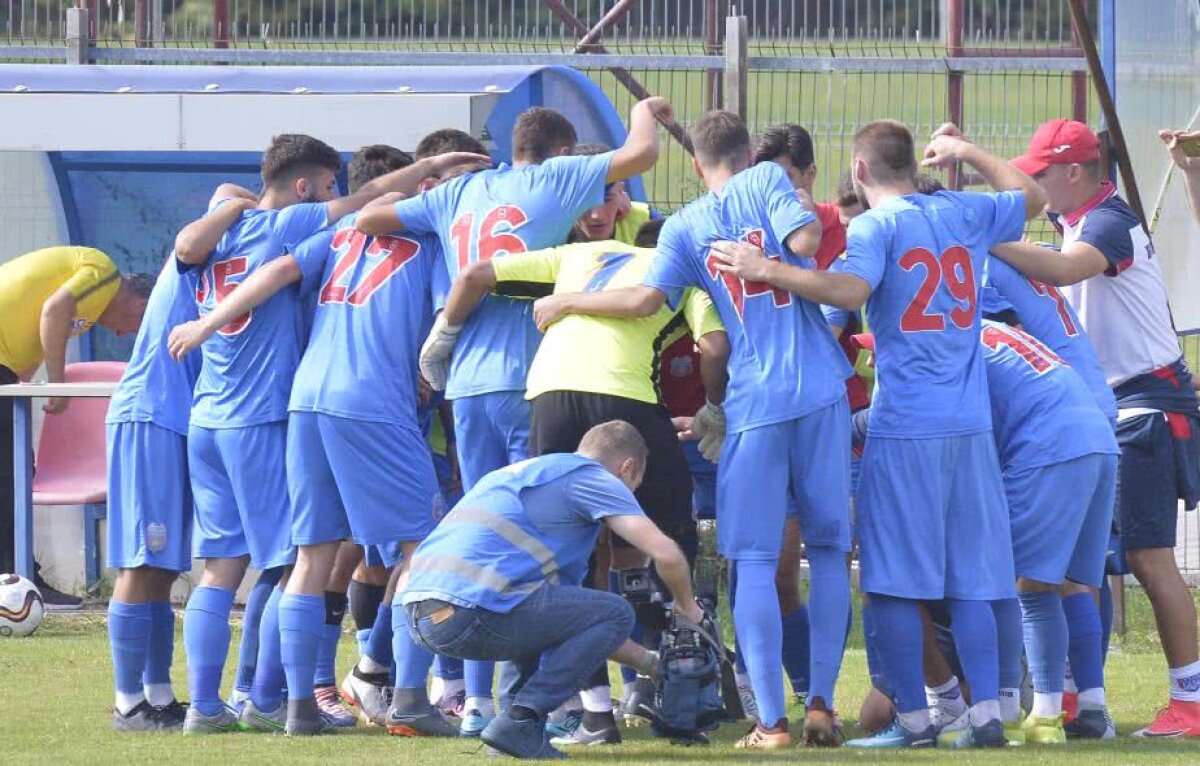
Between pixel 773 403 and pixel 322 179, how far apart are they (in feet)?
6.38

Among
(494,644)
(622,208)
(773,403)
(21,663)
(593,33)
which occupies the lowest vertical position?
(21,663)

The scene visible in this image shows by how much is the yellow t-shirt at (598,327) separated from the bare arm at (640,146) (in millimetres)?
259

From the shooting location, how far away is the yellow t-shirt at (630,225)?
733cm

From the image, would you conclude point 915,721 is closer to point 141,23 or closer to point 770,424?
point 770,424

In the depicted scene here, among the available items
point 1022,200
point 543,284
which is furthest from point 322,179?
point 1022,200

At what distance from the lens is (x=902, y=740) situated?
6352 millimetres

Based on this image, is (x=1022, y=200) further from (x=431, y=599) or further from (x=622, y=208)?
(x=431, y=599)

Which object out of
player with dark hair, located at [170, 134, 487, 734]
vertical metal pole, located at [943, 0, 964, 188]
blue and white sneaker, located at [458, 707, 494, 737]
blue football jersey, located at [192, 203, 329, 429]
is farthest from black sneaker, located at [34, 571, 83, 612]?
vertical metal pole, located at [943, 0, 964, 188]

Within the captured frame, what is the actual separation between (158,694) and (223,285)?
1.40 meters

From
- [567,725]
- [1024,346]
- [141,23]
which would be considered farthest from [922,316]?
[141,23]

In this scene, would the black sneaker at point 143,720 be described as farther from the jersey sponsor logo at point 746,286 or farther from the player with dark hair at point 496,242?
the jersey sponsor logo at point 746,286

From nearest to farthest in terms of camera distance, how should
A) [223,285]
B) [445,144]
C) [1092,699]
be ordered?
1. [1092,699]
2. [223,285]
3. [445,144]

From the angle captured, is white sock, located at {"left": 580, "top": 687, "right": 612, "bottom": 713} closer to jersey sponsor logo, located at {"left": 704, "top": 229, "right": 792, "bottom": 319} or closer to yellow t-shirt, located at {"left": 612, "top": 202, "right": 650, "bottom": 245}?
jersey sponsor logo, located at {"left": 704, "top": 229, "right": 792, "bottom": 319}

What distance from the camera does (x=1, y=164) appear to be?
36.1 ft
